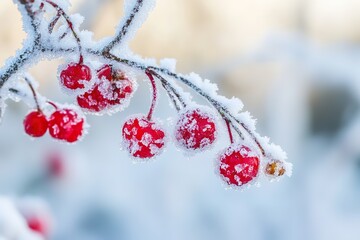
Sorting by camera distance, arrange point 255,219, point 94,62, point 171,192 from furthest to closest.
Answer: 1. point 255,219
2. point 171,192
3. point 94,62

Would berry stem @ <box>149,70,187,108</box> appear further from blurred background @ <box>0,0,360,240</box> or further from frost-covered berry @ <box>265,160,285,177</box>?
blurred background @ <box>0,0,360,240</box>

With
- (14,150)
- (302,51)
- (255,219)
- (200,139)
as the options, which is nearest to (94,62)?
(200,139)

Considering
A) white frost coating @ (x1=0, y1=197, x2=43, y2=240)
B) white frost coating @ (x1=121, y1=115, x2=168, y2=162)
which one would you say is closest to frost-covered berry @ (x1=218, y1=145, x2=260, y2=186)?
white frost coating @ (x1=121, y1=115, x2=168, y2=162)

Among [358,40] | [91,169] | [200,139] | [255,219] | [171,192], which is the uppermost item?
[358,40]

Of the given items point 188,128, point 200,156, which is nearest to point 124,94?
point 188,128

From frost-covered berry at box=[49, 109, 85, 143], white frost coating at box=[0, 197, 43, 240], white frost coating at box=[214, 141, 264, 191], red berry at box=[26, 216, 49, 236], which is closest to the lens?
white frost coating at box=[214, 141, 264, 191]

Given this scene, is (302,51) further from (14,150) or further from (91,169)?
(14,150)

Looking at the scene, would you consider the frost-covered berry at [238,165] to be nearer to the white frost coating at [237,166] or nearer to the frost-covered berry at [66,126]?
the white frost coating at [237,166]
